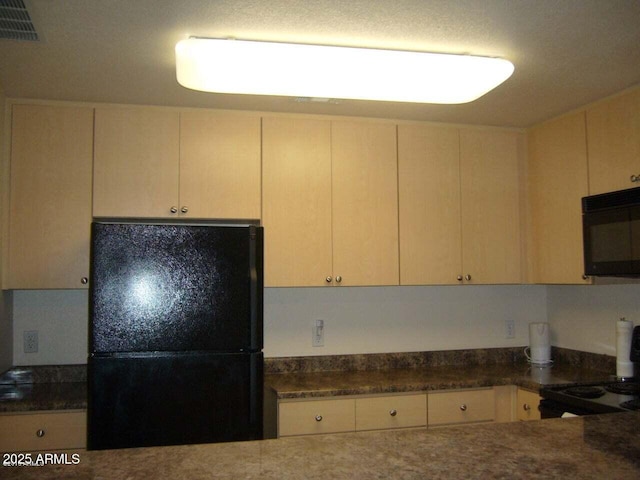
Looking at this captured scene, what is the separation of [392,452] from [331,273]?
1.71 m

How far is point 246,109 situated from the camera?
2.96 m

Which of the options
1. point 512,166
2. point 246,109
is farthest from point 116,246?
point 512,166

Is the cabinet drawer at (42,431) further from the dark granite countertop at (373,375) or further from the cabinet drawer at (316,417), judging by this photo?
the cabinet drawer at (316,417)

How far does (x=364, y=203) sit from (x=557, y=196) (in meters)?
1.06

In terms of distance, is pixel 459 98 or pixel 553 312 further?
pixel 553 312

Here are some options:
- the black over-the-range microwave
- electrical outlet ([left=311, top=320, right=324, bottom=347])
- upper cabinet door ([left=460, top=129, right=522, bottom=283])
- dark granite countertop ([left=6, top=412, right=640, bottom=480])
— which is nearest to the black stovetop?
the black over-the-range microwave

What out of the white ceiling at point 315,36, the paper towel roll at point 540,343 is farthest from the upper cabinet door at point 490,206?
the white ceiling at point 315,36

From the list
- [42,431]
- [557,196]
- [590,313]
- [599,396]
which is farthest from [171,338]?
[590,313]

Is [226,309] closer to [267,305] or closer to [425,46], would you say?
[267,305]

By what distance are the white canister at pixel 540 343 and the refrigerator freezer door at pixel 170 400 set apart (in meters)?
1.82

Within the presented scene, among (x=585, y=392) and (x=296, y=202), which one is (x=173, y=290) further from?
(x=585, y=392)

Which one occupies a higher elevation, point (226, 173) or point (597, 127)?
point (597, 127)

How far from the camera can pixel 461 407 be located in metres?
2.91

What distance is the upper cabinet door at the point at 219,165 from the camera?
2891 mm
